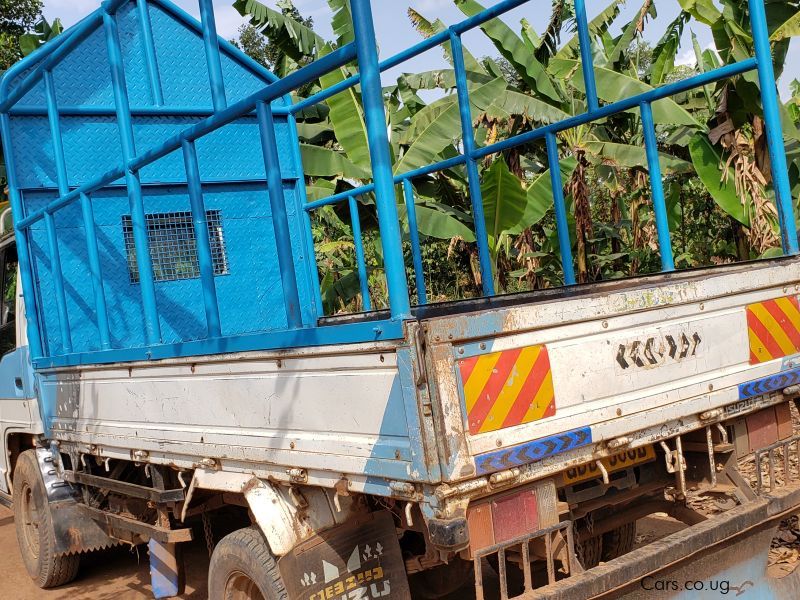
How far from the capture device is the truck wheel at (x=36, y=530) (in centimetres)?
503

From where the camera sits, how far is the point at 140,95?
5.73 metres

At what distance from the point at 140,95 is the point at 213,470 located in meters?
3.37

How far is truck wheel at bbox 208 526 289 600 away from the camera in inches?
115

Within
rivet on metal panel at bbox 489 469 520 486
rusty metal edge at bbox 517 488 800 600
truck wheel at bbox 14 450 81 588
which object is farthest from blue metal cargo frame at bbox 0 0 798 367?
rusty metal edge at bbox 517 488 800 600

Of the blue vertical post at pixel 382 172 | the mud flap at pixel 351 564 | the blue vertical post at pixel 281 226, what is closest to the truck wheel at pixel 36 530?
the mud flap at pixel 351 564

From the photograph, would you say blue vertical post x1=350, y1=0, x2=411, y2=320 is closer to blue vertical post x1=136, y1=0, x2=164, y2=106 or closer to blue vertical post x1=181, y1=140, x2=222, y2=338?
blue vertical post x1=181, y1=140, x2=222, y2=338

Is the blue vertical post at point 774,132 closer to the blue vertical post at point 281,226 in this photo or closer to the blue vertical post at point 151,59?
the blue vertical post at point 281,226

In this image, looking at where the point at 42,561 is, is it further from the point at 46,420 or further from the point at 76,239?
the point at 76,239

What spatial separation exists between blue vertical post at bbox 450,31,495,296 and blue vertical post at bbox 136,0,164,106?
220 centimetres

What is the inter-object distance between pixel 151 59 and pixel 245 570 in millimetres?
3848

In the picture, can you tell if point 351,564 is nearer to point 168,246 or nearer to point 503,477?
point 503,477

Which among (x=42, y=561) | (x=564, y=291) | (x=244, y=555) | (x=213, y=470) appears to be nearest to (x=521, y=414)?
(x=244, y=555)

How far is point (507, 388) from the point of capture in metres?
2.50

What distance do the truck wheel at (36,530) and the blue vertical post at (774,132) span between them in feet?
14.3
